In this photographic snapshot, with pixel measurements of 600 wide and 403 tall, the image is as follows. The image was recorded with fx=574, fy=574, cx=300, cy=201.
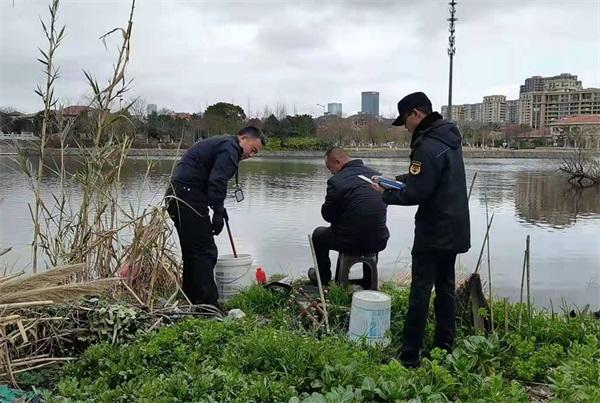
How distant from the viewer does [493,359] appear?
3287mm

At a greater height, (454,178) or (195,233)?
(454,178)

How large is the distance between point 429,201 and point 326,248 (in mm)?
1834

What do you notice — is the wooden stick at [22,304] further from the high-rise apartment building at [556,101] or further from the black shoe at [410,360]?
the high-rise apartment building at [556,101]

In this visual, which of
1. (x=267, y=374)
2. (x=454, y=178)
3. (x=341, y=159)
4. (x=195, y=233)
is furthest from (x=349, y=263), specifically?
(x=267, y=374)

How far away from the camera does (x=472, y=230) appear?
39.7ft

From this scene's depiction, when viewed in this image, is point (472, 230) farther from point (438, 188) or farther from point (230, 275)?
point (438, 188)

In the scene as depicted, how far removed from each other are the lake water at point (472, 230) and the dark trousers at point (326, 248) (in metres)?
1.72

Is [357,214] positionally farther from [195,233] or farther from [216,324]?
[216,324]

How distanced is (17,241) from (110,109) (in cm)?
550

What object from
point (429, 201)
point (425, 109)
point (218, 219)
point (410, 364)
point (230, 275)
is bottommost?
point (410, 364)

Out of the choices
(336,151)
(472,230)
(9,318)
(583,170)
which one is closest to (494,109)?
(583,170)

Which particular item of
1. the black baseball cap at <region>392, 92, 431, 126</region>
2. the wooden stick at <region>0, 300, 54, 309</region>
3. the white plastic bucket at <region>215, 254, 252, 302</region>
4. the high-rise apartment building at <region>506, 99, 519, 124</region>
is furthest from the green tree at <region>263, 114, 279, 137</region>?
the high-rise apartment building at <region>506, 99, 519, 124</region>

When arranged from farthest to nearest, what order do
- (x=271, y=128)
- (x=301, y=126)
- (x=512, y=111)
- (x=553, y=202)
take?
(x=512, y=111)
(x=301, y=126)
(x=271, y=128)
(x=553, y=202)

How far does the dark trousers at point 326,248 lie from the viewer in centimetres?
473
